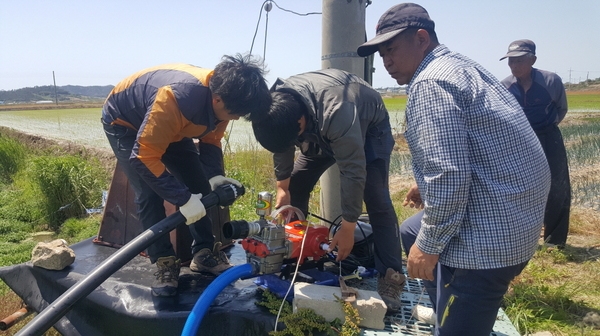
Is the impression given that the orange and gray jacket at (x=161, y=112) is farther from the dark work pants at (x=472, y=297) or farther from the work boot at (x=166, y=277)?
the dark work pants at (x=472, y=297)

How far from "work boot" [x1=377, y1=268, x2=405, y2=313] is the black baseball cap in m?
1.52

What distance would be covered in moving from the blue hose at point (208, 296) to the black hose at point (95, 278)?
0.41 metres

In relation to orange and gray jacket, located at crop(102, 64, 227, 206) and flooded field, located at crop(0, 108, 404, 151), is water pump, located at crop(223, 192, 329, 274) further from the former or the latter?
flooded field, located at crop(0, 108, 404, 151)

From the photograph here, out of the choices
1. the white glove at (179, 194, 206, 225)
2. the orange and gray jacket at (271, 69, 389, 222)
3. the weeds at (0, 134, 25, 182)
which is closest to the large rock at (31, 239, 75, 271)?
the white glove at (179, 194, 206, 225)

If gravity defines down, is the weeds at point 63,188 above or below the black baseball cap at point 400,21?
below

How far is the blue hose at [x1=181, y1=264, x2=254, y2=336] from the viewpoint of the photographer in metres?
2.39

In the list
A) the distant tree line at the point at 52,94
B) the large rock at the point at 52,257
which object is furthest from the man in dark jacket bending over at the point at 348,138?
the distant tree line at the point at 52,94

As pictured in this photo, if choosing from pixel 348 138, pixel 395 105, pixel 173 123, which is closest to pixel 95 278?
pixel 173 123

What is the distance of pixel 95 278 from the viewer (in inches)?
92.9

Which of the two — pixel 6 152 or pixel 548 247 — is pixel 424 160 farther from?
pixel 6 152

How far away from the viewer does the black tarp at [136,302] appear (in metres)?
2.71

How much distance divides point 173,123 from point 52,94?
74.9m

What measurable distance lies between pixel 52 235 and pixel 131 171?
396cm

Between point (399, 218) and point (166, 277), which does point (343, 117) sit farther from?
point (399, 218)
